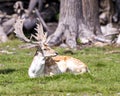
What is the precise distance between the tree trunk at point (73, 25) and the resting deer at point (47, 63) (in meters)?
6.81

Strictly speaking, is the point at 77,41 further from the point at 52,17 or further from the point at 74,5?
the point at 52,17

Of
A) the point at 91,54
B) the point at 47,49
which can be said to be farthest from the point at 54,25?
the point at 47,49

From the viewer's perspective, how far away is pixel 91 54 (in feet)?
48.3

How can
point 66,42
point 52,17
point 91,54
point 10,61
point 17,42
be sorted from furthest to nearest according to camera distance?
point 52,17, point 17,42, point 66,42, point 91,54, point 10,61

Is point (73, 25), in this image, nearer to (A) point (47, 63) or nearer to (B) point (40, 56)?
(A) point (47, 63)

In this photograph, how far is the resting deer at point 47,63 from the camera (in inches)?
376

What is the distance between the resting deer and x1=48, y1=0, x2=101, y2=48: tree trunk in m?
6.81

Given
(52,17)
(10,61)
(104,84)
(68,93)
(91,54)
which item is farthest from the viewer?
(52,17)

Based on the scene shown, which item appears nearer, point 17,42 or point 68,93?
point 68,93

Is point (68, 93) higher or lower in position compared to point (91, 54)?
higher

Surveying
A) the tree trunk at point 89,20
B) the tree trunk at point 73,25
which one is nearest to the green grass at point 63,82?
the tree trunk at point 73,25

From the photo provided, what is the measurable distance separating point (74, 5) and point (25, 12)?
3.97m

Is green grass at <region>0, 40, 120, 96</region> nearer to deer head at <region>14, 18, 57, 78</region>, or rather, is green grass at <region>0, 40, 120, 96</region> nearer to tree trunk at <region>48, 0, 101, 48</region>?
deer head at <region>14, 18, 57, 78</region>

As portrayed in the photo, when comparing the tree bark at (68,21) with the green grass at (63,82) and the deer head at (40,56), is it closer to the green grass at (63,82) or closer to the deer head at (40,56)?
the green grass at (63,82)
